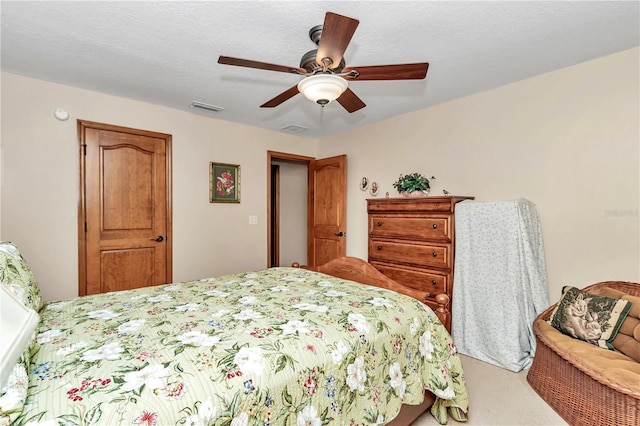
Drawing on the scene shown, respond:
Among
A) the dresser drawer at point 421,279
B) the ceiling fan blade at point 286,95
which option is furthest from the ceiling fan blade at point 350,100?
the dresser drawer at point 421,279

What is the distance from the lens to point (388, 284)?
88.7 inches

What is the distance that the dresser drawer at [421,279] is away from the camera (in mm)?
2951

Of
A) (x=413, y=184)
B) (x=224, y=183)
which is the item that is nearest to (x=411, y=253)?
(x=413, y=184)

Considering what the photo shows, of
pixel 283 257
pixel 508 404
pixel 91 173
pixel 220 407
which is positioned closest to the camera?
pixel 220 407

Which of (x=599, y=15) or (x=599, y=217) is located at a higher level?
(x=599, y=15)

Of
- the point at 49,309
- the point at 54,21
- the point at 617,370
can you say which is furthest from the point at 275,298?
the point at 54,21

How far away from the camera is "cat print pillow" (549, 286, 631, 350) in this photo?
2.00 m

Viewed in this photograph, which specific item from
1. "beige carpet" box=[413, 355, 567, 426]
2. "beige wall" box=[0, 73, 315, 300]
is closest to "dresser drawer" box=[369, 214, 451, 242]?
"beige carpet" box=[413, 355, 567, 426]

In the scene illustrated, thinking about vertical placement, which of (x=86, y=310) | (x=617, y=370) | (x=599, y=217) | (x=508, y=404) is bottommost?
(x=508, y=404)

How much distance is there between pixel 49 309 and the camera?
5.53ft

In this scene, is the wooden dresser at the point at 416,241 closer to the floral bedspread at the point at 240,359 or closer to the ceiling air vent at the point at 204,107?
the floral bedspread at the point at 240,359

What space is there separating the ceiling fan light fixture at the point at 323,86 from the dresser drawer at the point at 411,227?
1727 mm

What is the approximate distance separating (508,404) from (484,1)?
8.32 ft

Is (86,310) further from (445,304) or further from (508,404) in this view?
(508,404)
